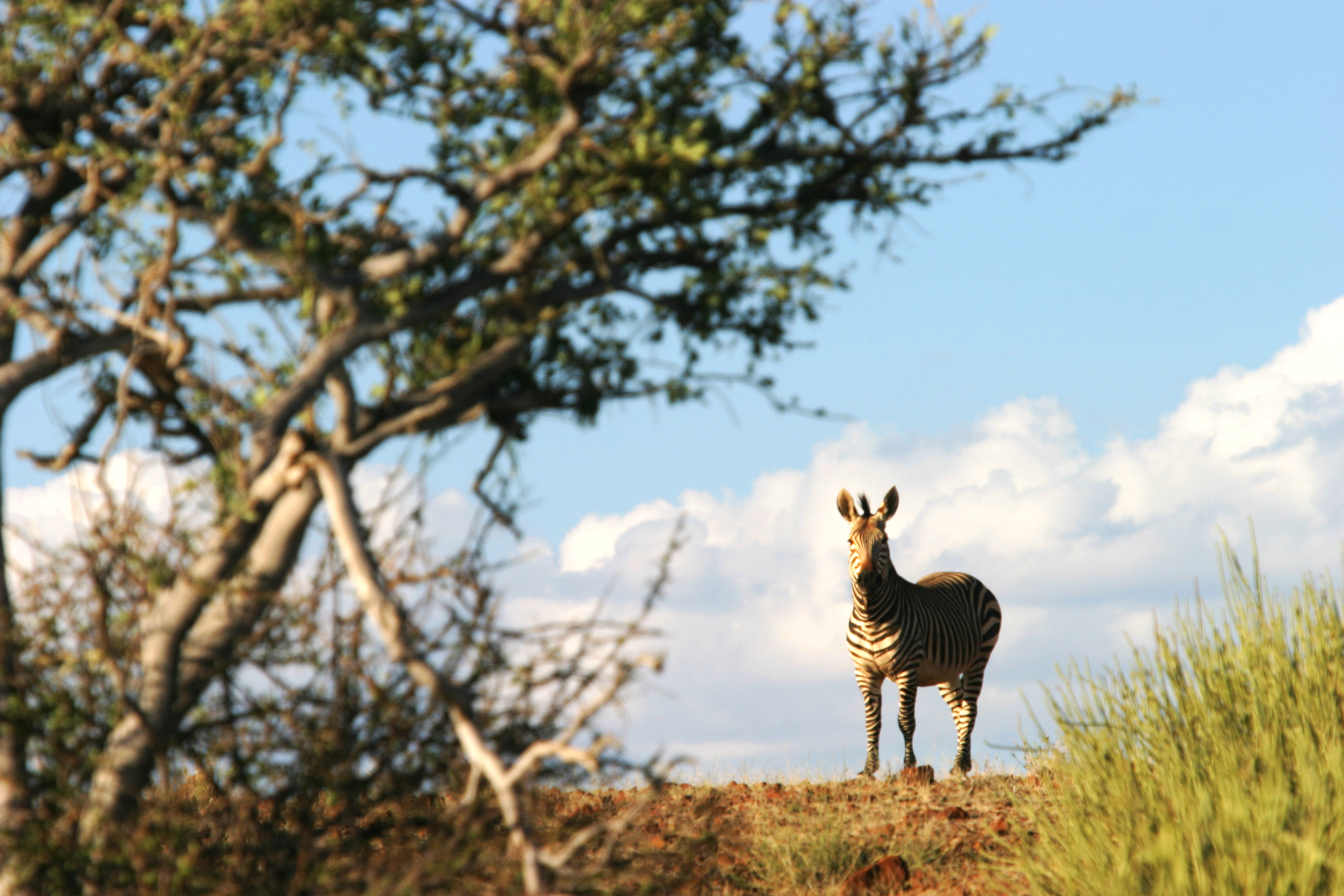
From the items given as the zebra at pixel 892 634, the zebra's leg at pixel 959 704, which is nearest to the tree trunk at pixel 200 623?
A: the zebra at pixel 892 634

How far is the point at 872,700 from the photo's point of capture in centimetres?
1523

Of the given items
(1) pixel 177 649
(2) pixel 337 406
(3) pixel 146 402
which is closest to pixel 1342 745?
(2) pixel 337 406

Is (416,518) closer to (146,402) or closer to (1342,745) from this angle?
(146,402)

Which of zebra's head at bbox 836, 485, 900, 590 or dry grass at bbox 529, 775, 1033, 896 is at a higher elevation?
zebra's head at bbox 836, 485, 900, 590

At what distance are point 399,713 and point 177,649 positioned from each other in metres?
1.30

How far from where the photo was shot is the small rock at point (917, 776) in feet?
42.5

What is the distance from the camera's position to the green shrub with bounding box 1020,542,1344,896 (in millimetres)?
7172

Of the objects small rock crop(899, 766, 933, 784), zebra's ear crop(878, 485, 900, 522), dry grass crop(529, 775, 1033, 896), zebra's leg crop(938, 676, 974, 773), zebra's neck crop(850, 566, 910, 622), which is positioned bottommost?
dry grass crop(529, 775, 1033, 896)

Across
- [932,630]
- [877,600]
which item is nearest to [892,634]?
[877,600]

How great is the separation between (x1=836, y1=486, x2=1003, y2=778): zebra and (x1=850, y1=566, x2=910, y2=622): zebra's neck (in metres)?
0.01

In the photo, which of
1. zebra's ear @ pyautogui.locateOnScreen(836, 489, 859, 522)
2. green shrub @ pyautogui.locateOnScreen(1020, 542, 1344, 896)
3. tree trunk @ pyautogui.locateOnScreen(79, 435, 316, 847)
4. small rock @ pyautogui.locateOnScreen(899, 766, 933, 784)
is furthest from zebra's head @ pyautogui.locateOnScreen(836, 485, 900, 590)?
tree trunk @ pyautogui.locateOnScreen(79, 435, 316, 847)

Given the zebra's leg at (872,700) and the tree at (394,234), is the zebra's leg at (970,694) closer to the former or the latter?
the zebra's leg at (872,700)

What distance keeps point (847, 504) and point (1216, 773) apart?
290 inches

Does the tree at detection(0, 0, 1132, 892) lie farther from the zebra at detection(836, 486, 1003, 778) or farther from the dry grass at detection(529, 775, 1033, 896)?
the zebra at detection(836, 486, 1003, 778)
